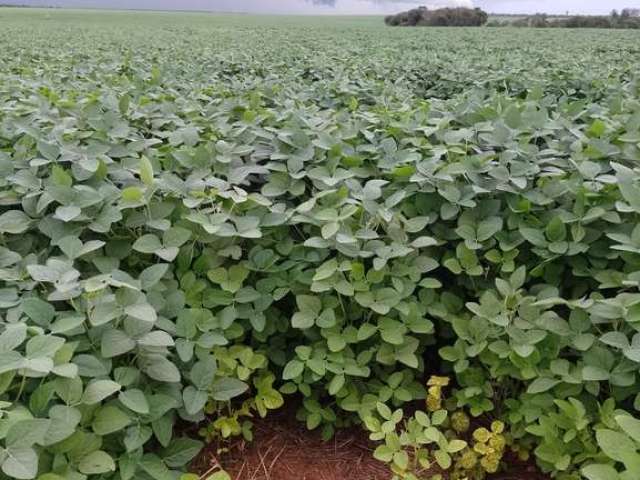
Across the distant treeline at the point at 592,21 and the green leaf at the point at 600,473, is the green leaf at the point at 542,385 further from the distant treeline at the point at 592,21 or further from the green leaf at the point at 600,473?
the distant treeline at the point at 592,21

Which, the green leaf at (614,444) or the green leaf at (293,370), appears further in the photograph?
the green leaf at (293,370)

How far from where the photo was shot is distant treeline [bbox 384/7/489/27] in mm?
35781

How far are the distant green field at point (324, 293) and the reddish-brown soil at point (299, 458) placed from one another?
0.07 feet

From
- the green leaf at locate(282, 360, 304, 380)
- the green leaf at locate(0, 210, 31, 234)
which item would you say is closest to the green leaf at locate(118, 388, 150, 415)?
the green leaf at locate(282, 360, 304, 380)

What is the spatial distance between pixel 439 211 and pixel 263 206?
55cm

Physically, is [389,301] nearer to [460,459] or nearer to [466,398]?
[466,398]

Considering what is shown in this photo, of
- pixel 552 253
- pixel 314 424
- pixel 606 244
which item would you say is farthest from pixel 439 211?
pixel 314 424

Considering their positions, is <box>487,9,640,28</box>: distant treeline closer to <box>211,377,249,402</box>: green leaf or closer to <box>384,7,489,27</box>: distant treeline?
<box>384,7,489,27</box>: distant treeline

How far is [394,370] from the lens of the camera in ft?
5.48

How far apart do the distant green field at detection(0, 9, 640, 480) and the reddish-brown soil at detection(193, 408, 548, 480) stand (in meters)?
0.02

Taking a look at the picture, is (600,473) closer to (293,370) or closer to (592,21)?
(293,370)

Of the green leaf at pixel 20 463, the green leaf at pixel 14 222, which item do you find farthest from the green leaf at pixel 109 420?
the green leaf at pixel 14 222

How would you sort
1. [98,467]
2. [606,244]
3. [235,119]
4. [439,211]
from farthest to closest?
[235,119] → [439,211] → [606,244] → [98,467]

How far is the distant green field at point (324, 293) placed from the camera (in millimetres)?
1229
